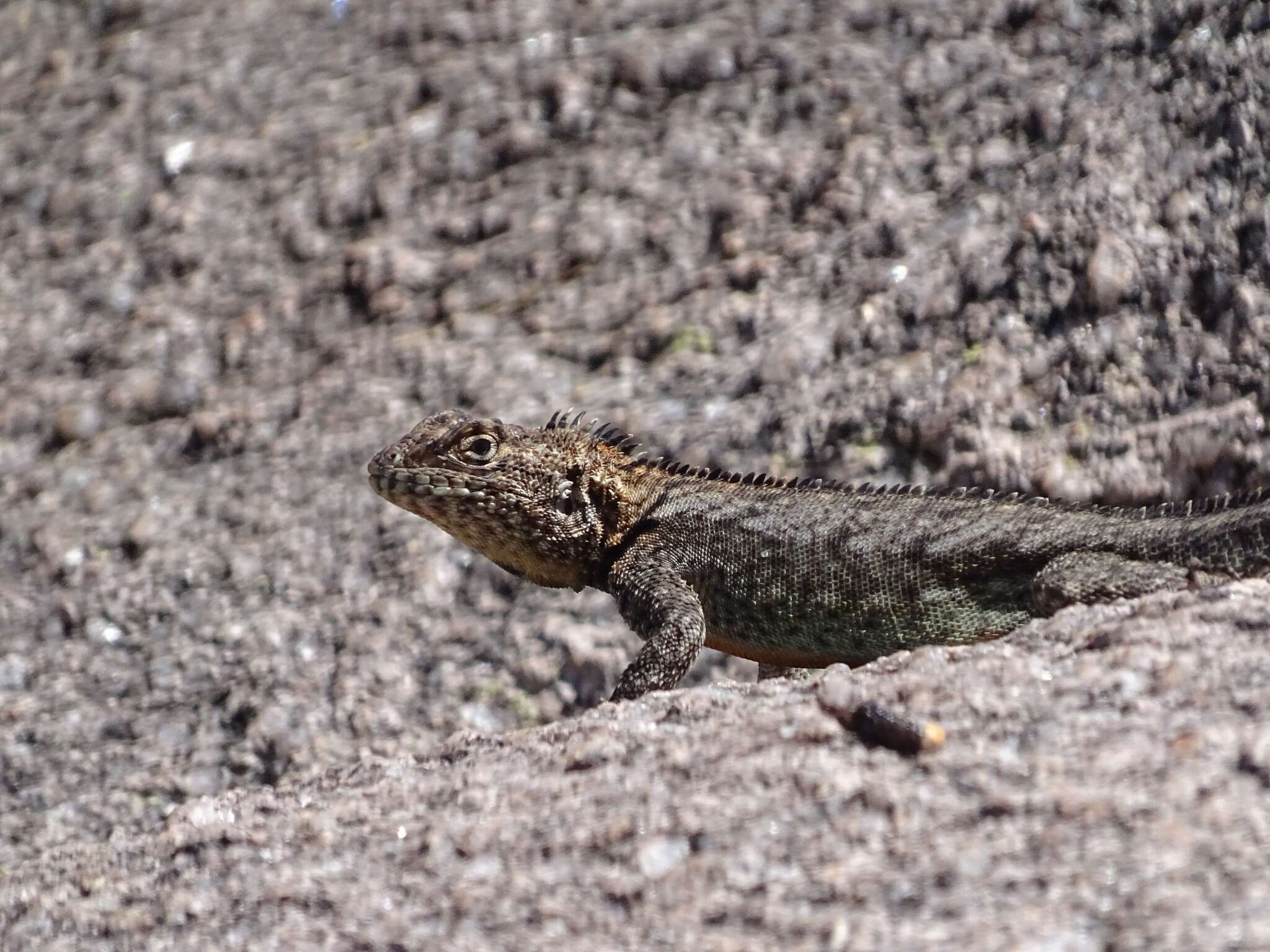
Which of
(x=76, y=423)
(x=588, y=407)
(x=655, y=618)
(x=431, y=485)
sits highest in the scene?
(x=431, y=485)

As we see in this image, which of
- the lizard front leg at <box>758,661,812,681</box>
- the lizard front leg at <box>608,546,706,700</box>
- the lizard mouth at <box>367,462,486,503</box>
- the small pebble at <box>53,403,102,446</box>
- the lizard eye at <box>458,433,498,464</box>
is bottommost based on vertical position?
the small pebble at <box>53,403,102,446</box>

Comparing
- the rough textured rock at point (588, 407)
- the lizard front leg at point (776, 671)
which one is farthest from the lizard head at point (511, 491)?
the rough textured rock at point (588, 407)

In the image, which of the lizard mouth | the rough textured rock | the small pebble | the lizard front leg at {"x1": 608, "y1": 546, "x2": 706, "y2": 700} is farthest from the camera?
the small pebble

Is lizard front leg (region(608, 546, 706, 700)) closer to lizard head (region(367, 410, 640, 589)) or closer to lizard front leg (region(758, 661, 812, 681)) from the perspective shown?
lizard head (region(367, 410, 640, 589))

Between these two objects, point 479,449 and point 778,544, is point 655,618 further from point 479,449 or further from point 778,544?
point 479,449

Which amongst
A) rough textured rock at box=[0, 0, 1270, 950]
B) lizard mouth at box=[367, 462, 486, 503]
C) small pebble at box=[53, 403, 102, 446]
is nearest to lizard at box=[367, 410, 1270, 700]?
lizard mouth at box=[367, 462, 486, 503]

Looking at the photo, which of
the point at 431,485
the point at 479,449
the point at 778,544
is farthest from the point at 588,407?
the point at 778,544

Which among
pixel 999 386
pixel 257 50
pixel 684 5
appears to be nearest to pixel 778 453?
pixel 999 386

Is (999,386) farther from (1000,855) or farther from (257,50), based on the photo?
(257,50)
